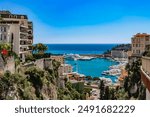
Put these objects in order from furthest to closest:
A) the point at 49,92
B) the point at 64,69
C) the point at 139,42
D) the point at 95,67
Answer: the point at 95,67, the point at 64,69, the point at 139,42, the point at 49,92

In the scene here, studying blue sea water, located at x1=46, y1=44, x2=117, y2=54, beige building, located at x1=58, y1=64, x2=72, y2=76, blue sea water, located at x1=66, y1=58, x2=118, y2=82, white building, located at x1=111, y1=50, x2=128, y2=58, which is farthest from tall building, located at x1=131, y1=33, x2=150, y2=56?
blue sea water, located at x1=46, y1=44, x2=117, y2=54

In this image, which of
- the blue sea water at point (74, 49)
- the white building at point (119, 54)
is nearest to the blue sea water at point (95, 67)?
the white building at point (119, 54)

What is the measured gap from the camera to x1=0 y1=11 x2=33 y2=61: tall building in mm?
8883

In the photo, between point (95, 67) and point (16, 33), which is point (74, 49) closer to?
point (95, 67)

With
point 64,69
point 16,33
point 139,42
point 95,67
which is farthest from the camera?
point 95,67

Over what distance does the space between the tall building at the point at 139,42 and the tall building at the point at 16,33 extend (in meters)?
2.36

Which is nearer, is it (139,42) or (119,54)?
(139,42)

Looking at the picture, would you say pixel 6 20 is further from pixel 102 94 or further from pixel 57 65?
pixel 102 94

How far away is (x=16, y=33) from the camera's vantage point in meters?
9.30

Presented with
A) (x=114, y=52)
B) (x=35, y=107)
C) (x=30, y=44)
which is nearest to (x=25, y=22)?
(x=30, y=44)

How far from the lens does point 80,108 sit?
2.35 m

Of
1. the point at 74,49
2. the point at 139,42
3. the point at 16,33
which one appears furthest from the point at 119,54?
the point at 74,49

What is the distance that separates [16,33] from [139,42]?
2678 millimetres

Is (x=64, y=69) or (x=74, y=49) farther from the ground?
(x=74, y=49)
